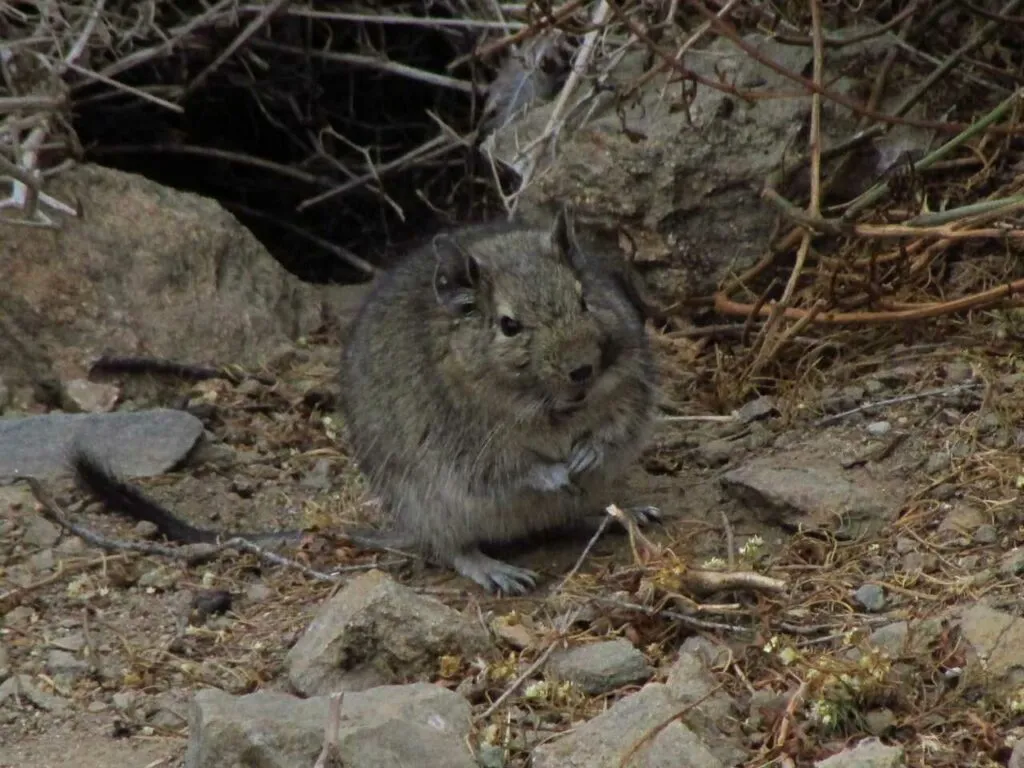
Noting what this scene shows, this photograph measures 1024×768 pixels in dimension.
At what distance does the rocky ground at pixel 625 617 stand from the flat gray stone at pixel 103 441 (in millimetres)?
76

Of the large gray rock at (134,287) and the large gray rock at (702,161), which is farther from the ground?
the large gray rock at (702,161)

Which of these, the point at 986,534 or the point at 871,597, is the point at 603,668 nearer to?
the point at 871,597

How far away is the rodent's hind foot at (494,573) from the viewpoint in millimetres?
5094

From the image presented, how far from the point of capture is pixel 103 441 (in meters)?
6.07

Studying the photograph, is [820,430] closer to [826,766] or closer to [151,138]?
[826,766]

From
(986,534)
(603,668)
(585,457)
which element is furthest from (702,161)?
(603,668)

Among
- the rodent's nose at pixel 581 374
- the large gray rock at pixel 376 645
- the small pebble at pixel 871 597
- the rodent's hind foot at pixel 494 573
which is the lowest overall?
the rodent's hind foot at pixel 494 573

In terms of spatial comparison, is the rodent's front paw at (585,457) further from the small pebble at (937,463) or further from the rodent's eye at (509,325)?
the small pebble at (937,463)

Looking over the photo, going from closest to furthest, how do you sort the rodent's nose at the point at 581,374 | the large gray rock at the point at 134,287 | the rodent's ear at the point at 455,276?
the rodent's nose at the point at 581,374 → the rodent's ear at the point at 455,276 → the large gray rock at the point at 134,287

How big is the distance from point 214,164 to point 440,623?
4705mm

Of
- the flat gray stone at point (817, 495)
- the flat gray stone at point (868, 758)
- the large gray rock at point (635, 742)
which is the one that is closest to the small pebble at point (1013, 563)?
the flat gray stone at point (817, 495)

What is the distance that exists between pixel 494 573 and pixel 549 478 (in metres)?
0.33

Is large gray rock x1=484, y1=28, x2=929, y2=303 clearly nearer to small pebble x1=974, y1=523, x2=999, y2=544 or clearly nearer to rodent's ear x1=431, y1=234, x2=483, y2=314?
rodent's ear x1=431, y1=234, x2=483, y2=314

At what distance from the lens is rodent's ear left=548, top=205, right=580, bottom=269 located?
5.04 meters
